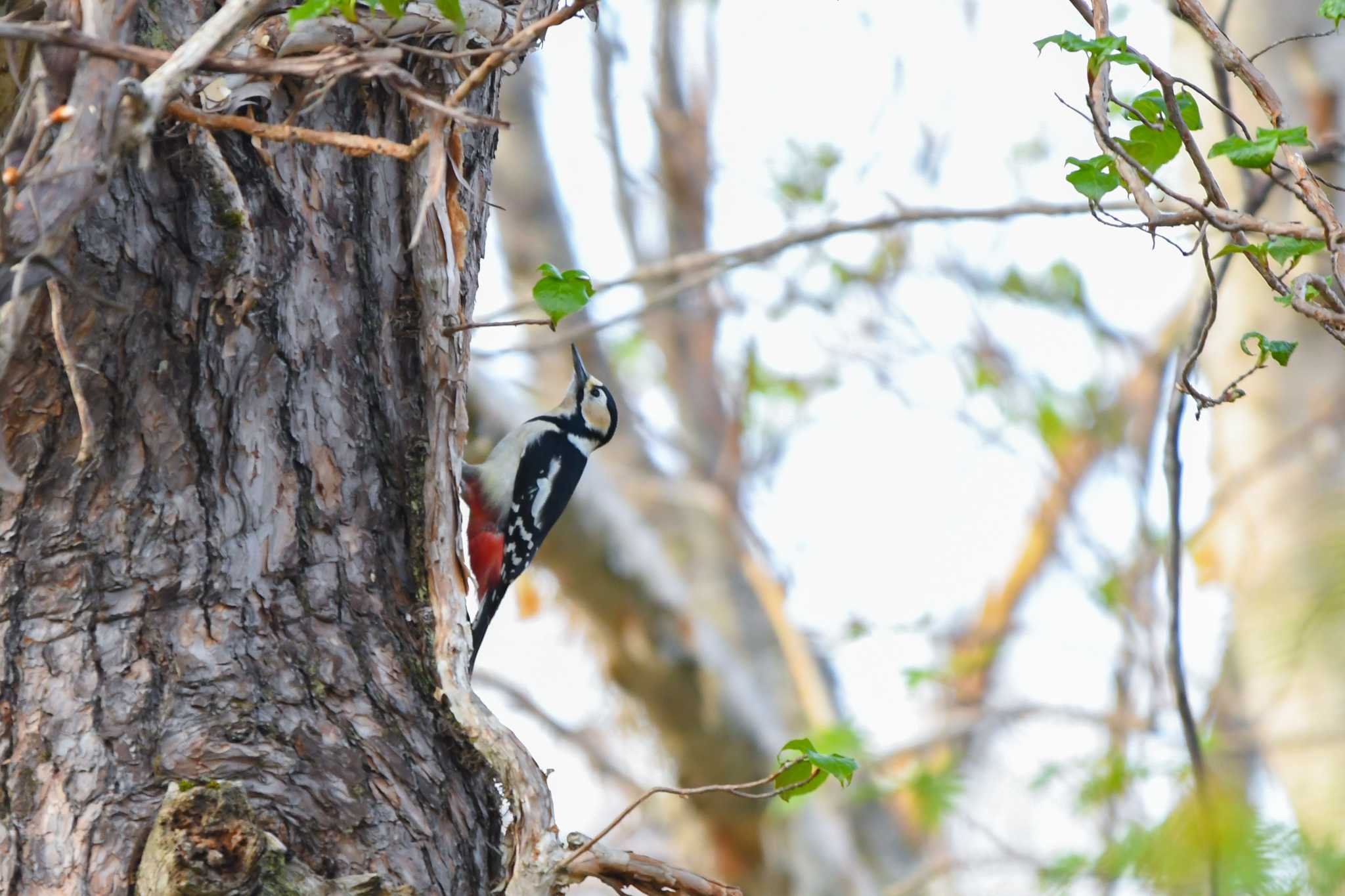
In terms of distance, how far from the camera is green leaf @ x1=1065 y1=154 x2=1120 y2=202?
1780 mm

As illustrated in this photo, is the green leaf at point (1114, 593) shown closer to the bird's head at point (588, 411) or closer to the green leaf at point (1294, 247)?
the bird's head at point (588, 411)

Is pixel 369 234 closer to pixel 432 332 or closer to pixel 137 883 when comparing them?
pixel 432 332

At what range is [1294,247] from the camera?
1.72m

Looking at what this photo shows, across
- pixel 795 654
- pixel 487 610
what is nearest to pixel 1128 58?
pixel 487 610

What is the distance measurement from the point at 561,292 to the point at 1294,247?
0.98m

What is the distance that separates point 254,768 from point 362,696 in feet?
0.59

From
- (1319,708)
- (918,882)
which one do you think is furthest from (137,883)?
(918,882)

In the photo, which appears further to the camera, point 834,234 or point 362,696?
point 834,234

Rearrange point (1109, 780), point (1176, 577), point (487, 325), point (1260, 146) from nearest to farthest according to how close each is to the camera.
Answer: point (1260, 146)
point (487, 325)
point (1176, 577)
point (1109, 780)

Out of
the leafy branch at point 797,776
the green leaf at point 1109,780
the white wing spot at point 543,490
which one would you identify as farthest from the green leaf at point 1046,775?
the leafy branch at point 797,776

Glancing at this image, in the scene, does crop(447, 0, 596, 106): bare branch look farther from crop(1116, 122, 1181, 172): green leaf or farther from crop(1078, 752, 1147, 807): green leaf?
crop(1078, 752, 1147, 807): green leaf

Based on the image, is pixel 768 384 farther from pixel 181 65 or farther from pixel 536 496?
pixel 181 65

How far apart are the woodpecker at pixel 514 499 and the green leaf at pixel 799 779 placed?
2.14 meters

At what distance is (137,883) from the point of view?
164cm
